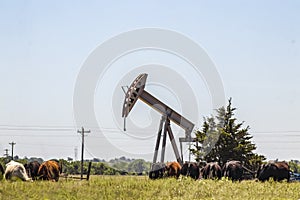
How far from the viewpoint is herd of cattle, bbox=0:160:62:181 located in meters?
30.3

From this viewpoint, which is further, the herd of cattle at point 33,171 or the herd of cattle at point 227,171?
the herd of cattle at point 227,171

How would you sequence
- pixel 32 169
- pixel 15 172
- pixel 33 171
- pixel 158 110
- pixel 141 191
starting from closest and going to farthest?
pixel 141 191 < pixel 15 172 < pixel 33 171 < pixel 32 169 < pixel 158 110

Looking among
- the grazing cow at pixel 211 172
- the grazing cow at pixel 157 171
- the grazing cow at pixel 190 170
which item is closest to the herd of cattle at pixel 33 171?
the grazing cow at pixel 157 171

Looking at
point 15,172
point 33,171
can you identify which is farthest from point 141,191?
point 33,171

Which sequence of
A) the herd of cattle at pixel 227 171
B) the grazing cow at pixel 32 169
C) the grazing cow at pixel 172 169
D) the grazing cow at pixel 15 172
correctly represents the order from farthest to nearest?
the grazing cow at pixel 172 169 → the grazing cow at pixel 32 169 → the herd of cattle at pixel 227 171 → the grazing cow at pixel 15 172

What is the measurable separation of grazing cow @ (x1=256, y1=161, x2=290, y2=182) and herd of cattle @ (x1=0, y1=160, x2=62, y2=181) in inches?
451

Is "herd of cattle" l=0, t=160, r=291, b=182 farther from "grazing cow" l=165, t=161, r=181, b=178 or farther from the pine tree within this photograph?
the pine tree

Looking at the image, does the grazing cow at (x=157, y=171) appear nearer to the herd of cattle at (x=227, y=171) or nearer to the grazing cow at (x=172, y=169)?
the herd of cattle at (x=227, y=171)

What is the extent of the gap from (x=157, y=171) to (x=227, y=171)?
546 cm

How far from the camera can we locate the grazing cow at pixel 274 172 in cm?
3077

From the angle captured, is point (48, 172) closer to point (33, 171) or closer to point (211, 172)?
point (33, 171)

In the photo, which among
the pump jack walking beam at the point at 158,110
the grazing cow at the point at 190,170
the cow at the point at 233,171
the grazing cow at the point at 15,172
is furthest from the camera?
the pump jack walking beam at the point at 158,110

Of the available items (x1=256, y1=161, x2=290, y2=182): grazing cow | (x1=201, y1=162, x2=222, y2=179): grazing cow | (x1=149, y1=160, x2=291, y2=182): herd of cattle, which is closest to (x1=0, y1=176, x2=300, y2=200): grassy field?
(x1=256, y1=161, x2=290, y2=182): grazing cow

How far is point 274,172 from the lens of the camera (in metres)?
30.9
